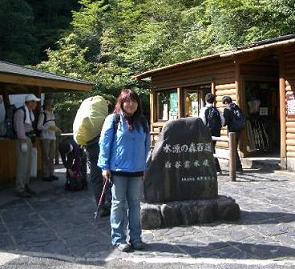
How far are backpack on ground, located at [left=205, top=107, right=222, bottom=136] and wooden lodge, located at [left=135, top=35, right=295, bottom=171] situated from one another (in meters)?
1.70

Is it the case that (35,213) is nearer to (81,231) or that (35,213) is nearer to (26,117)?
(81,231)

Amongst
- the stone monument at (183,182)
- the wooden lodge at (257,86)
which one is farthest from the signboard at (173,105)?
the stone monument at (183,182)

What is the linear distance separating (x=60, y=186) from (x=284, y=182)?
15.7ft

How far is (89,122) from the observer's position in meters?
7.21

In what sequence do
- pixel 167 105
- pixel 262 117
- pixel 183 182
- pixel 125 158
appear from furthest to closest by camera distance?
1. pixel 167 105
2. pixel 262 117
3. pixel 183 182
4. pixel 125 158

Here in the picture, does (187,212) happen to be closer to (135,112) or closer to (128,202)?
(128,202)

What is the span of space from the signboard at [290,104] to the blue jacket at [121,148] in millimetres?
7112

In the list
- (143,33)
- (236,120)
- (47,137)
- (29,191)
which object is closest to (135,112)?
(29,191)

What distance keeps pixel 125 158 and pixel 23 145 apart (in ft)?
13.5

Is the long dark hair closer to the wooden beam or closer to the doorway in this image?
the wooden beam

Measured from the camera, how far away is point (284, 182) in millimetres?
10211

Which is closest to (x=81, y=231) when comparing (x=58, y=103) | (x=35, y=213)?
(x=35, y=213)

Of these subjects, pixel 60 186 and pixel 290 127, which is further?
pixel 290 127

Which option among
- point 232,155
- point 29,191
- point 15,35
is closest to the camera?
point 29,191
